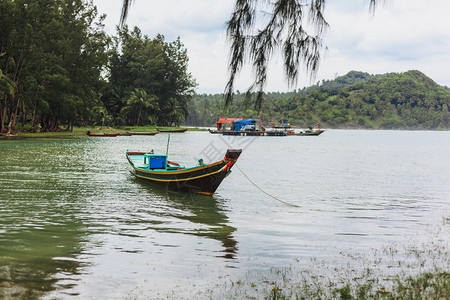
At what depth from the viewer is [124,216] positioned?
12727mm

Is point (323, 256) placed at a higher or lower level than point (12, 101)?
lower

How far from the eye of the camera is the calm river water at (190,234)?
704cm

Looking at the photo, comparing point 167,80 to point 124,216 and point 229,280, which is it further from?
point 229,280

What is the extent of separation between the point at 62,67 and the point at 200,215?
44777mm

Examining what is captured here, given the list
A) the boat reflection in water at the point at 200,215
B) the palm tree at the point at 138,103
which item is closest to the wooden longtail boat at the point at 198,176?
the boat reflection in water at the point at 200,215

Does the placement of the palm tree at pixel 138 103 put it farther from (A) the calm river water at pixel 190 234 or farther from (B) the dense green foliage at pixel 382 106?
(A) the calm river water at pixel 190 234

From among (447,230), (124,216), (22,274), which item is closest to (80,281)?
(22,274)

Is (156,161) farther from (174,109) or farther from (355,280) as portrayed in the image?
(174,109)

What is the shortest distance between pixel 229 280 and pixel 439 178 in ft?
80.5

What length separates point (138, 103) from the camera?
3184 inches

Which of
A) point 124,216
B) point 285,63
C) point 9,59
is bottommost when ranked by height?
point 124,216

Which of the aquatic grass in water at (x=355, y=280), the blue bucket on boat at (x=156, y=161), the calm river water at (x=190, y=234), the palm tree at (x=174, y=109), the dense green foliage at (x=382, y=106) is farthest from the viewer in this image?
the dense green foliage at (x=382, y=106)

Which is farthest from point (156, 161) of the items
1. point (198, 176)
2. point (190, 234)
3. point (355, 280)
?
point (355, 280)

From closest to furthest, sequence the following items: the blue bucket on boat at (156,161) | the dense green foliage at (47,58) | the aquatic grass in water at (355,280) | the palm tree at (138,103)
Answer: the aquatic grass in water at (355,280) → the blue bucket on boat at (156,161) → the dense green foliage at (47,58) → the palm tree at (138,103)
